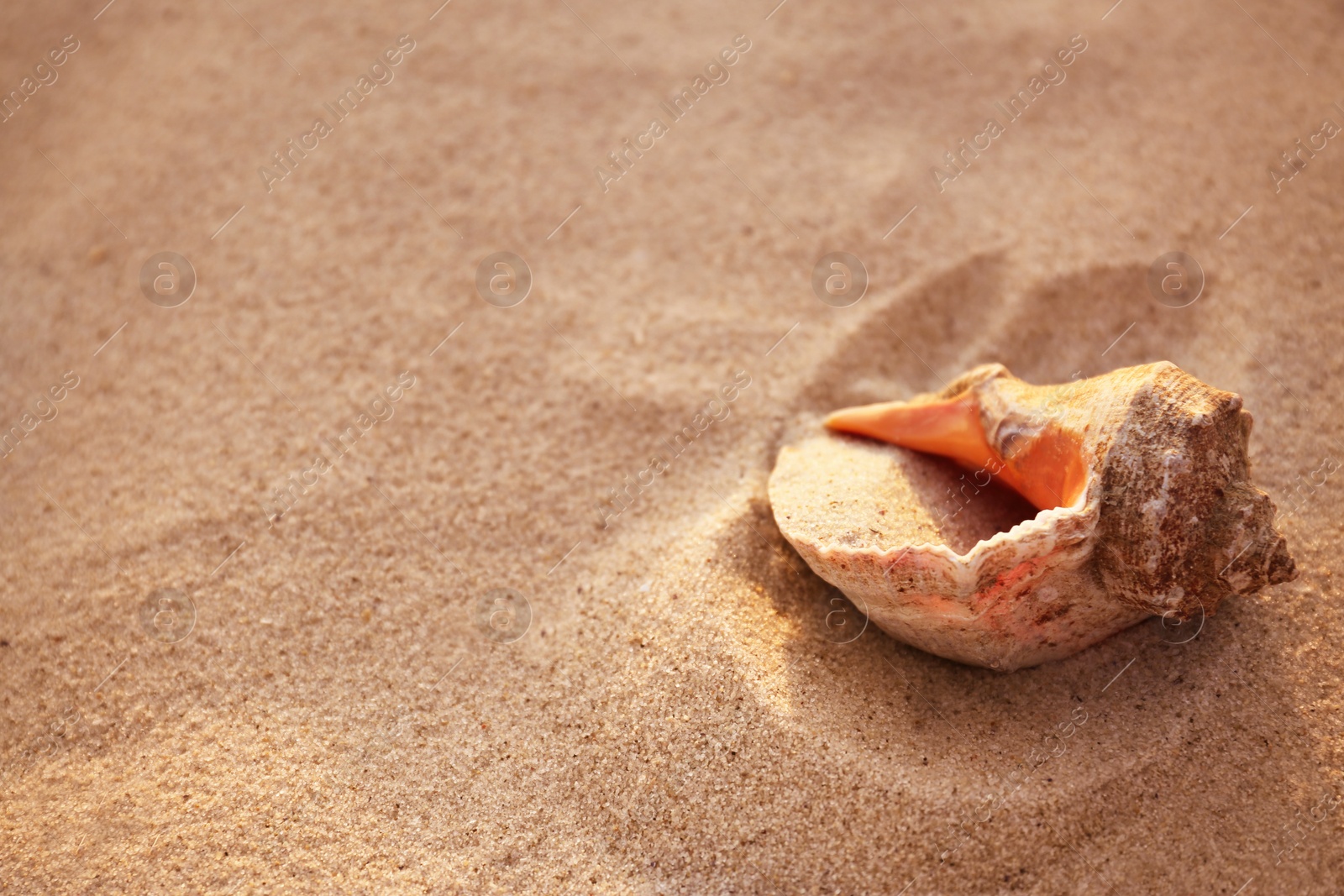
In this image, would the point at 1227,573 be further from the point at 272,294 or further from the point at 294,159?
the point at 294,159

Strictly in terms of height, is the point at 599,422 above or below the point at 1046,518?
above

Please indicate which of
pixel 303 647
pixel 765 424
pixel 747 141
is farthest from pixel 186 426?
pixel 747 141

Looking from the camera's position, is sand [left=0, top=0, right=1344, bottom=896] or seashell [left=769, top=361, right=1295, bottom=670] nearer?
seashell [left=769, top=361, right=1295, bottom=670]

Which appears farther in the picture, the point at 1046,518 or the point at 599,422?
the point at 599,422

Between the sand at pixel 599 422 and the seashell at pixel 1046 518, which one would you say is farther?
the sand at pixel 599 422
